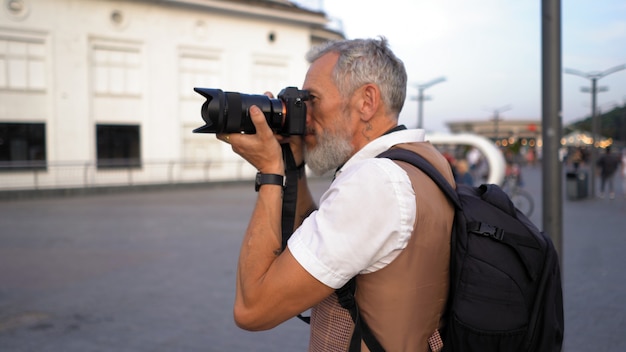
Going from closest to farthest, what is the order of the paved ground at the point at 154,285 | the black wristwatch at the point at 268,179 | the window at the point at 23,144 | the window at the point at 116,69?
the black wristwatch at the point at 268,179, the paved ground at the point at 154,285, the window at the point at 23,144, the window at the point at 116,69

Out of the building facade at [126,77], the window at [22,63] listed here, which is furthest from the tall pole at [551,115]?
the window at [22,63]

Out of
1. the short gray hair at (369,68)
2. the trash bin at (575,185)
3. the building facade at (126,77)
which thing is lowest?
the trash bin at (575,185)

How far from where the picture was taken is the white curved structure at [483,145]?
11000mm

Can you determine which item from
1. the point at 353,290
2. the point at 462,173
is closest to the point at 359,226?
the point at 353,290

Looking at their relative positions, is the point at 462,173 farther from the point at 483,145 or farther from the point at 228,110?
the point at 228,110

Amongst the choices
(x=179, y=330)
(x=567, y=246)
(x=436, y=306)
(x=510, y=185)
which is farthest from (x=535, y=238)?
(x=510, y=185)

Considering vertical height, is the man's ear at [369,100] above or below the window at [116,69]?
below

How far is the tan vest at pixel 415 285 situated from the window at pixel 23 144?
21.6m

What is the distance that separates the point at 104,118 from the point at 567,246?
19234 millimetres

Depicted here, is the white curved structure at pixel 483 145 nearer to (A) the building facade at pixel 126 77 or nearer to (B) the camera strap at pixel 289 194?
(B) the camera strap at pixel 289 194

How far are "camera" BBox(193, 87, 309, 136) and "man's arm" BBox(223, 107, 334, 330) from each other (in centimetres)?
4

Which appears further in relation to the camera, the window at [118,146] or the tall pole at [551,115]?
the window at [118,146]

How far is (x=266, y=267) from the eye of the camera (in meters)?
1.53

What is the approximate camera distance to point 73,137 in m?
22.0
